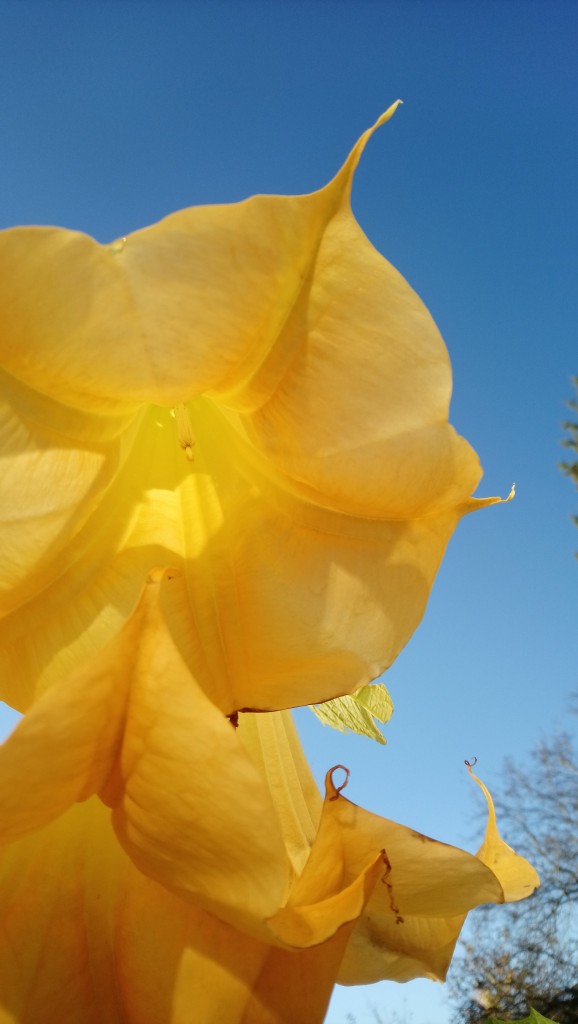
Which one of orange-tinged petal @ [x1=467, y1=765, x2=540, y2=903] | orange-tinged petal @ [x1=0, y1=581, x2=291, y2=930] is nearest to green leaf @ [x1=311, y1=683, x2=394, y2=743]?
orange-tinged petal @ [x1=467, y1=765, x2=540, y2=903]

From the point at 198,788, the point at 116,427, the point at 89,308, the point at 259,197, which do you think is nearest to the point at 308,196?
Answer: the point at 259,197

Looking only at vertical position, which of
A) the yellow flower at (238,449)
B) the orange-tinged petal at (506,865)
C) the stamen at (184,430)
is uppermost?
the stamen at (184,430)

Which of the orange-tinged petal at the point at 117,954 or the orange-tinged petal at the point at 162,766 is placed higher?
the orange-tinged petal at the point at 162,766

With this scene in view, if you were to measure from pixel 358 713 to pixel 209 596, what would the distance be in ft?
1.18

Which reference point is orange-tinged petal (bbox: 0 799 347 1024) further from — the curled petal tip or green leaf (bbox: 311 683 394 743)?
green leaf (bbox: 311 683 394 743)

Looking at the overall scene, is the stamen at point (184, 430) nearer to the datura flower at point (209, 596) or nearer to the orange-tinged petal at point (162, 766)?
the datura flower at point (209, 596)

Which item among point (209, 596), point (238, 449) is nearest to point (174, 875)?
point (209, 596)

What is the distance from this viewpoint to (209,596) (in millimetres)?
787

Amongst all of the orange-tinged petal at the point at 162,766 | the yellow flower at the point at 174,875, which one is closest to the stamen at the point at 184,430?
the yellow flower at the point at 174,875

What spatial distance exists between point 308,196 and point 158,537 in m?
0.32

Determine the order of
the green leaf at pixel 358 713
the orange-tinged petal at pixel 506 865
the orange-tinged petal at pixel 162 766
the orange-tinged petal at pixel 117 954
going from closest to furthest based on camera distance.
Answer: the orange-tinged petal at pixel 162 766 → the orange-tinged petal at pixel 117 954 → the orange-tinged petal at pixel 506 865 → the green leaf at pixel 358 713

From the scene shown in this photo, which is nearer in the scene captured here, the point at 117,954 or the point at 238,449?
→ the point at 117,954

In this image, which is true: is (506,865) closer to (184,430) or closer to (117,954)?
(117,954)

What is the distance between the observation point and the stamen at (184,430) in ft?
2.86
